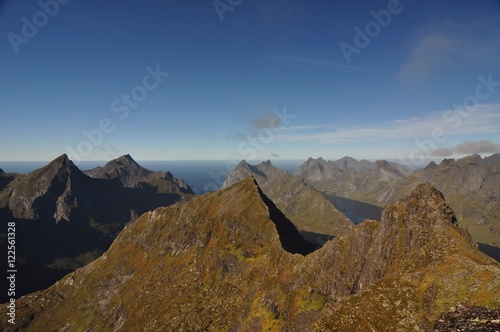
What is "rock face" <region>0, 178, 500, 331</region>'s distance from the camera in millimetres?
31359

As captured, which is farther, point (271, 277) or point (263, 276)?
point (263, 276)

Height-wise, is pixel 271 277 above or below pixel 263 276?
above

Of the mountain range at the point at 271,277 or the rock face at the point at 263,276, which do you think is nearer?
the mountain range at the point at 271,277

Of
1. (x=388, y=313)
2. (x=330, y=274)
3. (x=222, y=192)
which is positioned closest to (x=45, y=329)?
(x=222, y=192)

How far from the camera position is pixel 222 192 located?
16600 cm

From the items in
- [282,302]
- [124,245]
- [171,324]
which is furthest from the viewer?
[124,245]

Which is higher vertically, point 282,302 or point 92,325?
point 282,302

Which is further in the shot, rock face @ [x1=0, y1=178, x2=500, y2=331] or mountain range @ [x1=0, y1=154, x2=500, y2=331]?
rock face @ [x1=0, y1=178, x2=500, y2=331]

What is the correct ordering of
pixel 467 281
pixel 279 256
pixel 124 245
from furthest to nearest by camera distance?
pixel 124 245
pixel 279 256
pixel 467 281

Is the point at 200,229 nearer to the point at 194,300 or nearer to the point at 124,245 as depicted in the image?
the point at 194,300

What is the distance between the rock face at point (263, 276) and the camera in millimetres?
31359

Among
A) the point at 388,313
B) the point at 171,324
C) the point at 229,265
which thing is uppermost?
the point at 388,313

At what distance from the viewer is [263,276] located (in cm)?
8975

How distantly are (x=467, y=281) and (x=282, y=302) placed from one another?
51058mm
